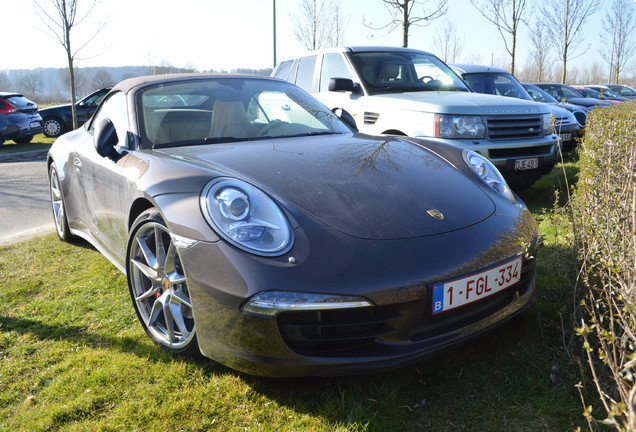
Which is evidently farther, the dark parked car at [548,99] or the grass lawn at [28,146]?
the grass lawn at [28,146]

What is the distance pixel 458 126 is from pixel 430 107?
32 cm

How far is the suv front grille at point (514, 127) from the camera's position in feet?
16.4

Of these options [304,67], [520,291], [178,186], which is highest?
[304,67]

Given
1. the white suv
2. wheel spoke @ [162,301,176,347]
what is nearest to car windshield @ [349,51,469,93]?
the white suv

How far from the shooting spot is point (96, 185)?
3.35 meters

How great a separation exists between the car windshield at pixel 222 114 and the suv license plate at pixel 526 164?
7.46 ft

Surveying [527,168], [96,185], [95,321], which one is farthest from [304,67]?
[95,321]

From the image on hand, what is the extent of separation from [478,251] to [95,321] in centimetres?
223

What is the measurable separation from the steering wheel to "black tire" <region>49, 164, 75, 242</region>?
2113mm

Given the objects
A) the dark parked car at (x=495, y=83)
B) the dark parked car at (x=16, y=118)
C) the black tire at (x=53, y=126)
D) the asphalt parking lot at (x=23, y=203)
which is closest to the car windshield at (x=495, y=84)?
the dark parked car at (x=495, y=83)

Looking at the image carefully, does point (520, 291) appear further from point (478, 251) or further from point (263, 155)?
point (263, 155)

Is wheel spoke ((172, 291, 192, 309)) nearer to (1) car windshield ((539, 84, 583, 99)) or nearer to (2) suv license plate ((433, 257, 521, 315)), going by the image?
(2) suv license plate ((433, 257, 521, 315))

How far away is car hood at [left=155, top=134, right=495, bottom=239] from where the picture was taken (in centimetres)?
220

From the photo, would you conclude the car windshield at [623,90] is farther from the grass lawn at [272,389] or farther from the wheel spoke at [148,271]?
the wheel spoke at [148,271]
